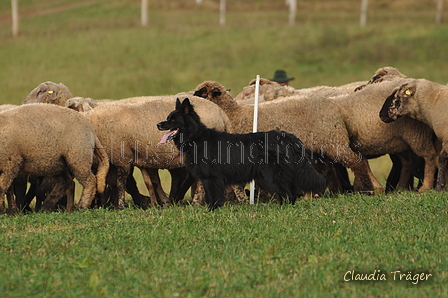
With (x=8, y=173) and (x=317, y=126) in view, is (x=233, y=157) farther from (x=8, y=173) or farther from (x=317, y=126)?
(x=8, y=173)

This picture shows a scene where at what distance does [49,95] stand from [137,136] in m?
3.22

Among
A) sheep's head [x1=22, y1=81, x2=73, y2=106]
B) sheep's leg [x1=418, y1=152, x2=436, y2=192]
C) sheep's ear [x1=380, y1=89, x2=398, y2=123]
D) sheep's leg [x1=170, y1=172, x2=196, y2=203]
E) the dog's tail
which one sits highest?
sheep's ear [x1=380, y1=89, x2=398, y2=123]

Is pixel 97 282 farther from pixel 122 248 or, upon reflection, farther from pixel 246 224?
pixel 246 224

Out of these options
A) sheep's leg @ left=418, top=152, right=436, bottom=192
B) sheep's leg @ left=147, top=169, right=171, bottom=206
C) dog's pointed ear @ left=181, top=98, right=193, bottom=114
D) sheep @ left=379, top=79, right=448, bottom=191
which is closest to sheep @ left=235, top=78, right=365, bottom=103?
sheep @ left=379, top=79, right=448, bottom=191

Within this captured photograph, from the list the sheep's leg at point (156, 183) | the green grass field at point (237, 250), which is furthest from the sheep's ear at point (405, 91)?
the sheep's leg at point (156, 183)

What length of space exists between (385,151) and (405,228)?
3.83 m

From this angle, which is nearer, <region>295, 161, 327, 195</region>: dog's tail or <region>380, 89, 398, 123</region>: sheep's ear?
<region>295, 161, 327, 195</region>: dog's tail

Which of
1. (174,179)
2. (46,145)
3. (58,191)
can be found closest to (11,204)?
(58,191)

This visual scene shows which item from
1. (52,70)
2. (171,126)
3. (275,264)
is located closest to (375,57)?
(52,70)

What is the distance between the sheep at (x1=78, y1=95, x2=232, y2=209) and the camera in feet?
34.8

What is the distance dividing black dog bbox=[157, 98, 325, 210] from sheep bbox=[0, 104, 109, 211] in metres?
1.56

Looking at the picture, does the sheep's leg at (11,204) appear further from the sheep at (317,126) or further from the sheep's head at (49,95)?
the sheep at (317,126)

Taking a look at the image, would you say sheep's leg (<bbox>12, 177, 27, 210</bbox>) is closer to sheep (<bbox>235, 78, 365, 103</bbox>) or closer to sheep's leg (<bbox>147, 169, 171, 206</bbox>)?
sheep's leg (<bbox>147, 169, 171, 206</bbox>)

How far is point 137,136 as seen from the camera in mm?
10609
